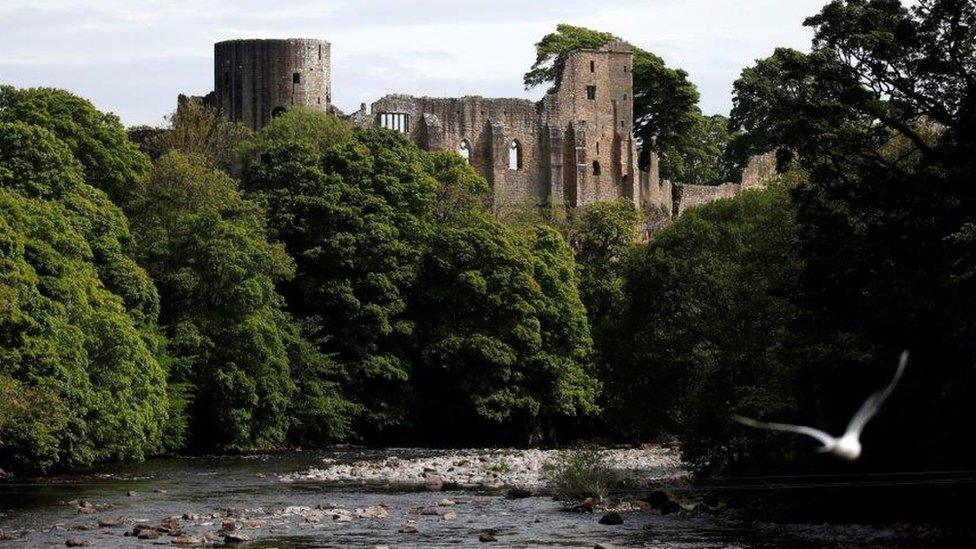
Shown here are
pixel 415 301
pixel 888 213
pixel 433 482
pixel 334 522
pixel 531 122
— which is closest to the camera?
pixel 888 213

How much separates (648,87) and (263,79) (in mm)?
31272

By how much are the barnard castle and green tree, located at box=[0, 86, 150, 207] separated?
4585 centimetres

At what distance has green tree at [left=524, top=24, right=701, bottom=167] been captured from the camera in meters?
147

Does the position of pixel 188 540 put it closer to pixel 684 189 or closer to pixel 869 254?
pixel 869 254

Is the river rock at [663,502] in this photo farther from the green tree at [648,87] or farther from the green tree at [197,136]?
the green tree at [648,87]

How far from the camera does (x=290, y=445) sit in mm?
86875

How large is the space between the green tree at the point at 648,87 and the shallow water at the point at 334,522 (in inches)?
3330

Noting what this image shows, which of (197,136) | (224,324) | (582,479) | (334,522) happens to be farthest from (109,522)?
(197,136)

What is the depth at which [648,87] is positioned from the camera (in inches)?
5891

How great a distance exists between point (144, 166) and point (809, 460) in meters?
45.0

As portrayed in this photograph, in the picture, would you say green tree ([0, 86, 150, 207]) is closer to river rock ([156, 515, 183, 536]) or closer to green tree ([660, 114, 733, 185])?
river rock ([156, 515, 183, 536])

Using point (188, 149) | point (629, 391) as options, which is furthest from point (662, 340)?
point (188, 149)

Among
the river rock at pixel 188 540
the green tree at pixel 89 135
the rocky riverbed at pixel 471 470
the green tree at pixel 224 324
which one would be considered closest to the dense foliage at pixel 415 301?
the green tree at pixel 224 324

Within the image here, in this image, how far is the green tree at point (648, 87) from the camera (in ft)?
484
